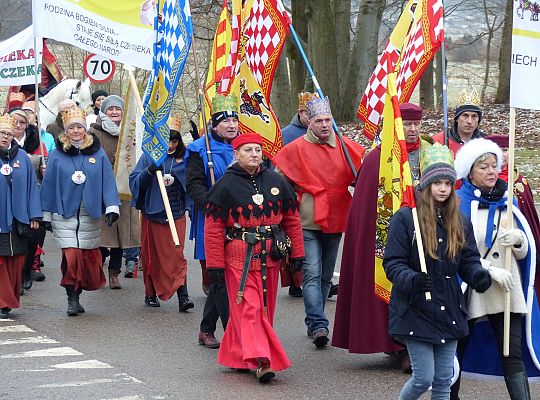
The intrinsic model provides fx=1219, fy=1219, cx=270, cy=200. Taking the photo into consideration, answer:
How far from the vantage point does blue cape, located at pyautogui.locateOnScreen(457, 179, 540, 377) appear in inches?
281

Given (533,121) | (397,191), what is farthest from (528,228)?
(533,121)

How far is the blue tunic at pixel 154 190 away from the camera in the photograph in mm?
11055

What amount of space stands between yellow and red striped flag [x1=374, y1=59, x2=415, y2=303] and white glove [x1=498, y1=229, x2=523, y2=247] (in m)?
0.60

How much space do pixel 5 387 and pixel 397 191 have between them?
291 centimetres

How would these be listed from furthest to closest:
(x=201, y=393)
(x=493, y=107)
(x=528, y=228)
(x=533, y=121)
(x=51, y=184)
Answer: (x=493, y=107) → (x=533, y=121) → (x=51, y=184) → (x=201, y=393) → (x=528, y=228)

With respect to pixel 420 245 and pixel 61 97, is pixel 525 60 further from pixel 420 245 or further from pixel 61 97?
pixel 61 97

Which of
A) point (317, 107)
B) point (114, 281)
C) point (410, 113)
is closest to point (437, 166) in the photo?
point (410, 113)

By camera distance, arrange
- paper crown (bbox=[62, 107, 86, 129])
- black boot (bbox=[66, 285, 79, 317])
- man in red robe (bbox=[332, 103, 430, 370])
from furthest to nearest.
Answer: paper crown (bbox=[62, 107, 86, 129]), black boot (bbox=[66, 285, 79, 317]), man in red robe (bbox=[332, 103, 430, 370])

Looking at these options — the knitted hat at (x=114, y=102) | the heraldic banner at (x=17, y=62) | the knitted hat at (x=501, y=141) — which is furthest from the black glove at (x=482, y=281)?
the heraldic banner at (x=17, y=62)

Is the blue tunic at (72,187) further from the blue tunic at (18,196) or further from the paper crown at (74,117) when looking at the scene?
the paper crown at (74,117)

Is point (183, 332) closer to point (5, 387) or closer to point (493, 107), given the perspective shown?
point (5, 387)

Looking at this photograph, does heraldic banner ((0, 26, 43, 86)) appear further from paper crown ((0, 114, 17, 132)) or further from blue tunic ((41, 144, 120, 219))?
blue tunic ((41, 144, 120, 219))

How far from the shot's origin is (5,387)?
8062 mm

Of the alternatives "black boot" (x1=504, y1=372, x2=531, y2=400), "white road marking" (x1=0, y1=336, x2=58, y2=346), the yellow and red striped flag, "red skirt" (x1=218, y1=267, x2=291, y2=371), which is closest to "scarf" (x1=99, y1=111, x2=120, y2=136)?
"white road marking" (x1=0, y1=336, x2=58, y2=346)
